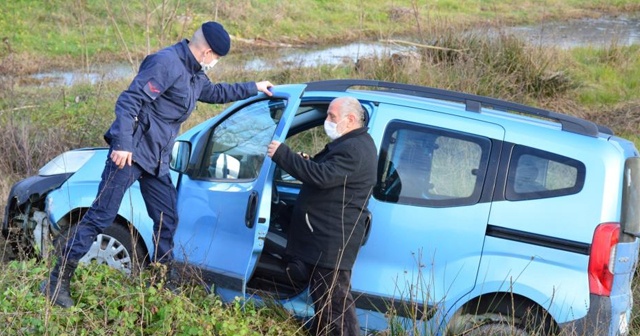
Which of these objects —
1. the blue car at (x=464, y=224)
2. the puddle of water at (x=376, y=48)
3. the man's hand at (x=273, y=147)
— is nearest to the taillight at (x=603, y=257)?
the blue car at (x=464, y=224)

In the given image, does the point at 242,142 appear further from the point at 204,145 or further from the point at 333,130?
the point at 333,130

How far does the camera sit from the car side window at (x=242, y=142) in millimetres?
5426

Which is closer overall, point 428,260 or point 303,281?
point 428,260

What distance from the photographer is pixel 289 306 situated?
4914 mm

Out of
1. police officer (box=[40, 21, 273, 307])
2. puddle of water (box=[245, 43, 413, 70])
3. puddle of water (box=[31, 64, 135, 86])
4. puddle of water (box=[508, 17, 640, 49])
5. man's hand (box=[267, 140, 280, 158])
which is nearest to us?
man's hand (box=[267, 140, 280, 158])

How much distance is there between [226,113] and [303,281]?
1.27 metres

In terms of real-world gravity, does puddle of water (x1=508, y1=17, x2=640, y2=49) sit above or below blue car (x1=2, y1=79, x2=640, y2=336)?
above

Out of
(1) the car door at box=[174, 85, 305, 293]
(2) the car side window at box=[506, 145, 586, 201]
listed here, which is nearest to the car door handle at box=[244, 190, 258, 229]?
(1) the car door at box=[174, 85, 305, 293]

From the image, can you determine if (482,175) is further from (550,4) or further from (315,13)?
(550,4)

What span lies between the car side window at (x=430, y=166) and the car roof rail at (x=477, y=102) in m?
0.27

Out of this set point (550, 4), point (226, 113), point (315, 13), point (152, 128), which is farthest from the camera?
point (550, 4)

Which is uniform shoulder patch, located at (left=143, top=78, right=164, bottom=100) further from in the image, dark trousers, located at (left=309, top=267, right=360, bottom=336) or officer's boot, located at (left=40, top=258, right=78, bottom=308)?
dark trousers, located at (left=309, top=267, right=360, bottom=336)

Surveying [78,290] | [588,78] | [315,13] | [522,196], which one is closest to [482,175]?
[522,196]

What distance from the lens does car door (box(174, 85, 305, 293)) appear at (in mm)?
4930
